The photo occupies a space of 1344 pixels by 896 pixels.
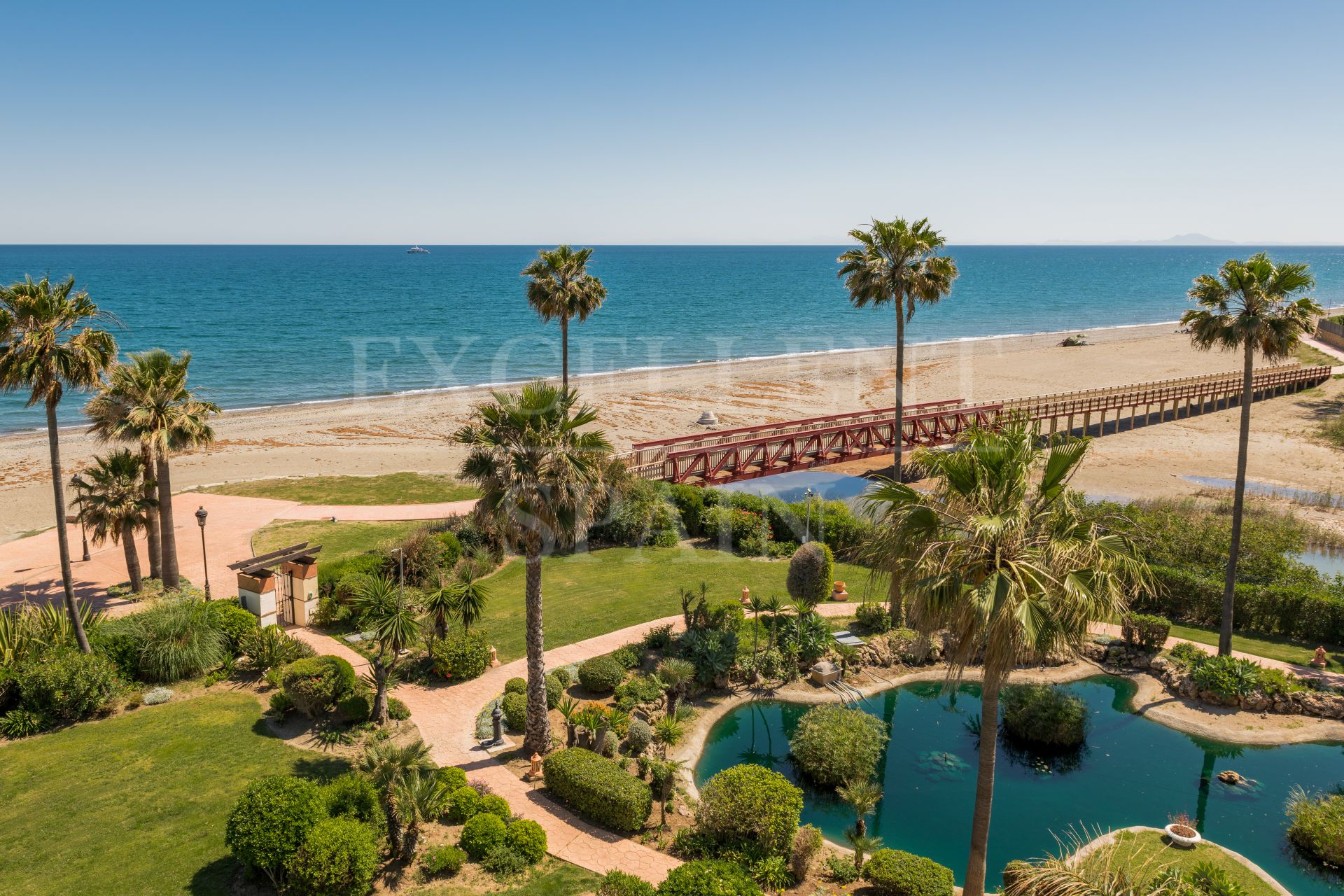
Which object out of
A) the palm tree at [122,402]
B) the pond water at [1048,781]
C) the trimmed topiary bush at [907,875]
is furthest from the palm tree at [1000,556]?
the palm tree at [122,402]

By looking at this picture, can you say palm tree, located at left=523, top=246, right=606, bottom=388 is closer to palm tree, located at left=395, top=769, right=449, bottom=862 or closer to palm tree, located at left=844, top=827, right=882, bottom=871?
palm tree, located at left=395, top=769, right=449, bottom=862

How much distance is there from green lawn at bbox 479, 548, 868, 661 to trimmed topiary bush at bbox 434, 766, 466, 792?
238 inches

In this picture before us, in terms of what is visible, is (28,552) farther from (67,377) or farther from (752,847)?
(752,847)

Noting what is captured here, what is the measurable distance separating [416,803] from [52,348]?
525 inches

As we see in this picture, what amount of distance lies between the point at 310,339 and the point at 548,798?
85.1 m

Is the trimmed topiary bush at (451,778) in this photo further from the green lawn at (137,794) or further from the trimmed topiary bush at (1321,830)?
the trimmed topiary bush at (1321,830)

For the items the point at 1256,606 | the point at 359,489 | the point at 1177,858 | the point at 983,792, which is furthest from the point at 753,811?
the point at 359,489

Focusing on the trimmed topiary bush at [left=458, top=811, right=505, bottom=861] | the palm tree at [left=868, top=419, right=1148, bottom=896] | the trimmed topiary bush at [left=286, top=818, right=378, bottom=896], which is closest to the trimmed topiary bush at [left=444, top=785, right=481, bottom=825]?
the trimmed topiary bush at [left=458, top=811, right=505, bottom=861]

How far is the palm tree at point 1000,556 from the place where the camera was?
9.86 meters

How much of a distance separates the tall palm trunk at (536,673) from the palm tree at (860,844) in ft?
20.8

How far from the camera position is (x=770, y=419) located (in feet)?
179

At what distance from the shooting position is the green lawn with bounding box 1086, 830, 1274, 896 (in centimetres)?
1351

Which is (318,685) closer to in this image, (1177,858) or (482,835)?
(482,835)

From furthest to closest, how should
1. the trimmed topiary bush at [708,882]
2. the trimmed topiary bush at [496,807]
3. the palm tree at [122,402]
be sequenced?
the palm tree at [122,402] < the trimmed topiary bush at [496,807] < the trimmed topiary bush at [708,882]
